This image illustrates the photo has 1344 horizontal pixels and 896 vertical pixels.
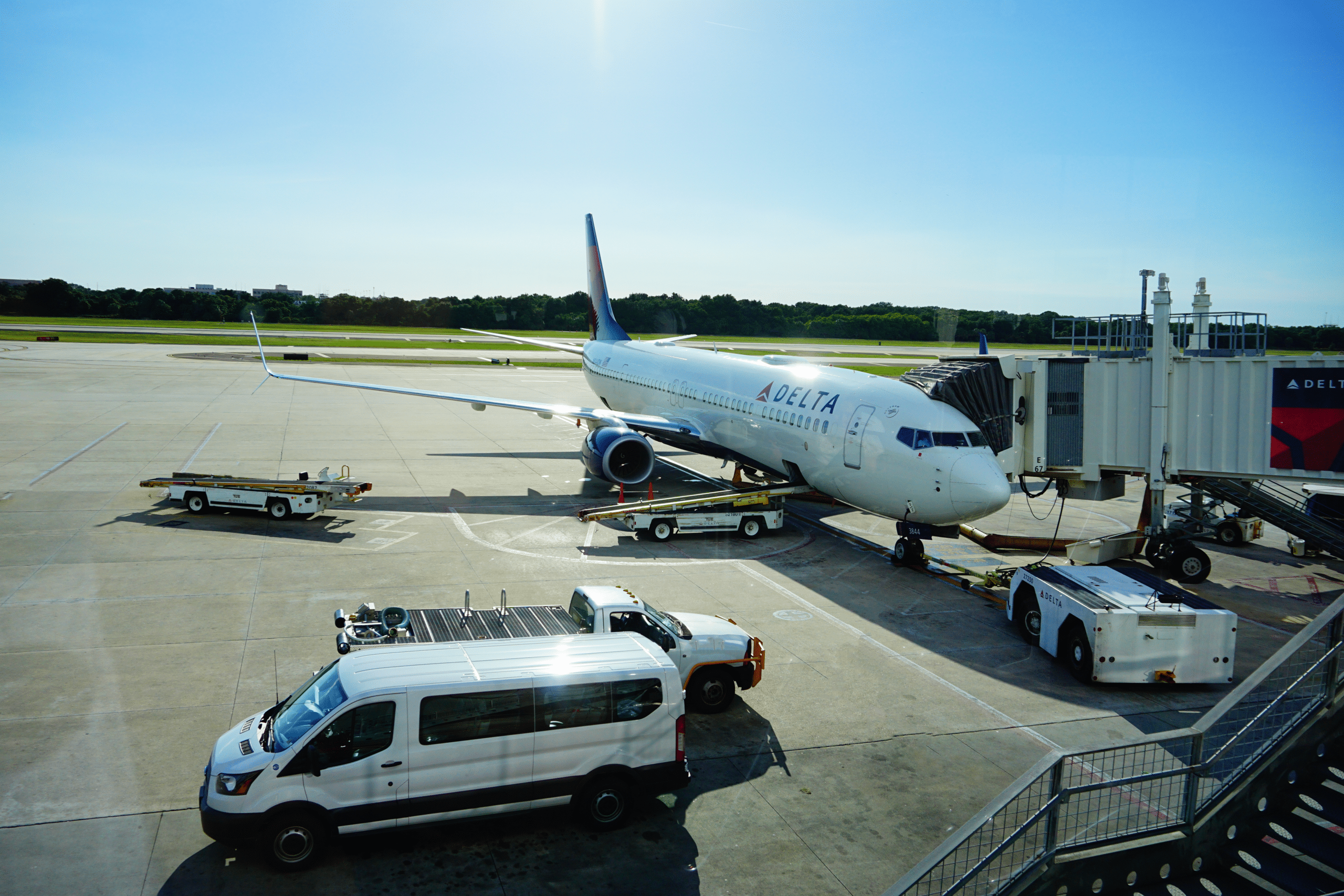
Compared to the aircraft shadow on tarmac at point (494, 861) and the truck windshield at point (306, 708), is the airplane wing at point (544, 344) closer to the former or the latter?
the truck windshield at point (306, 708)

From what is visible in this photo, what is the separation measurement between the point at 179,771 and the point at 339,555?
1030cm

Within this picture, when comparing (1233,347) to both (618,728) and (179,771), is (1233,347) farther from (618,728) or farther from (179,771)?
(179,771)

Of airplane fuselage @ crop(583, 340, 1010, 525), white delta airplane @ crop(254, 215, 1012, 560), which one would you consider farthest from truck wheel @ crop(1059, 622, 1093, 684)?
airplane fuselage @ crop(583, 340, 1010, 525)

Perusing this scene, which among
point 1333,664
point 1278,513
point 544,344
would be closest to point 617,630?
point 1333,664

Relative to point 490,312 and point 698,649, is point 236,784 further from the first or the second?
point 490,312

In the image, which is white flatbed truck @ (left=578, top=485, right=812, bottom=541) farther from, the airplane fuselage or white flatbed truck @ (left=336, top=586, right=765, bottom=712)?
white flatbed truck @ (left=336, top=586, right=765, bottom=712)

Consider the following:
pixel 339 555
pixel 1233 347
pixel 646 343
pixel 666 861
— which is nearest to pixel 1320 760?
pixel 666 861

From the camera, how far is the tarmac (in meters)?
9.45

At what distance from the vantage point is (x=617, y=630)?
13.2 m

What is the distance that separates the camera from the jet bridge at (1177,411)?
58.7 feet

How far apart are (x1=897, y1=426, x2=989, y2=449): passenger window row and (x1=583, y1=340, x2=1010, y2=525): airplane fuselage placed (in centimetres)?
2

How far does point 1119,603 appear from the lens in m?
15.0

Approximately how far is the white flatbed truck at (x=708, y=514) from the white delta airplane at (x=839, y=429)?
3.84ft

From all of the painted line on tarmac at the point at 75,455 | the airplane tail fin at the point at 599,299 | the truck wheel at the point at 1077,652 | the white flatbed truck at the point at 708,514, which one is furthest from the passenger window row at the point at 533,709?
the airplane tail fin at the point at 599,299
